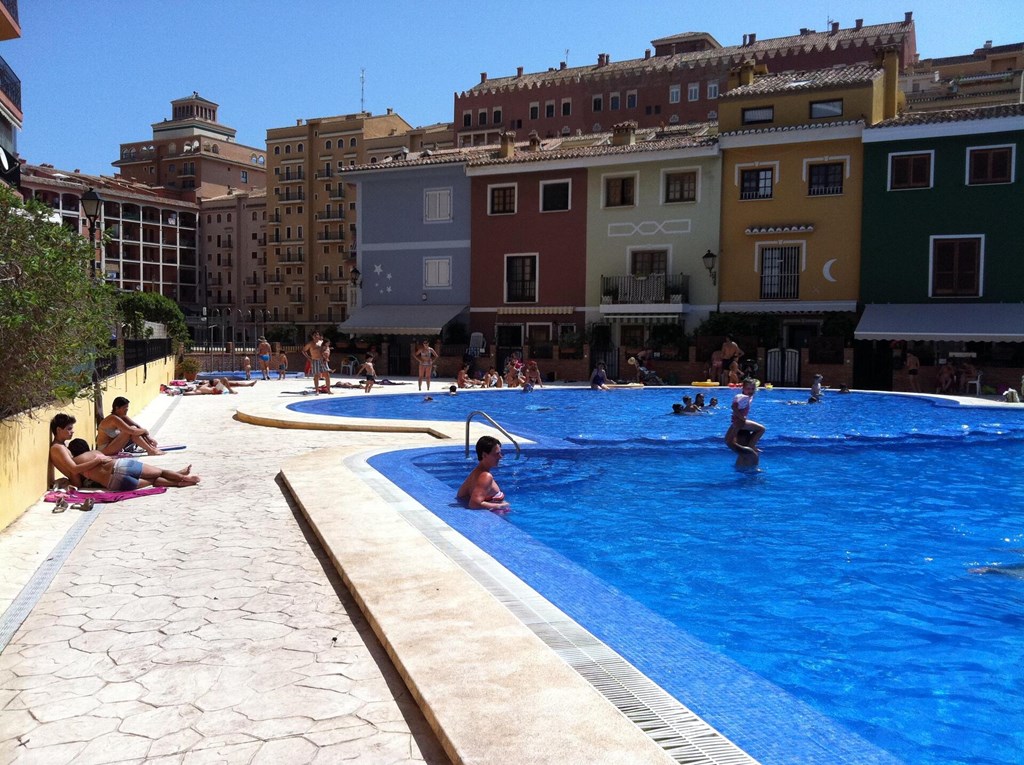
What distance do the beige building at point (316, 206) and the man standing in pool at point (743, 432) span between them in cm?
6711

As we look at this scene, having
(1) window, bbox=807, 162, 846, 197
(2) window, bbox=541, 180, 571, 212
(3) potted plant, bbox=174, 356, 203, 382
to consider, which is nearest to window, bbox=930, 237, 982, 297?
(1) window, bbox=807, 162, 846, 197

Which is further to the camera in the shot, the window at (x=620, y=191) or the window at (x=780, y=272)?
the window at (x=620, y=191)

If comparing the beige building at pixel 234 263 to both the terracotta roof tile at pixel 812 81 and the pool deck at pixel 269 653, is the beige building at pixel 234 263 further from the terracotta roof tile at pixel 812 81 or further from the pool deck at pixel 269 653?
the pool deck at pixel 269 653

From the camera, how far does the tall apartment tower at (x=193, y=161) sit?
3927 inches

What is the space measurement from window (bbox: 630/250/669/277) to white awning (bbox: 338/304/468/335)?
26.4 feet

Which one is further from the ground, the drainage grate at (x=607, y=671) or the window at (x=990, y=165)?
the window at (x=990, y=165)

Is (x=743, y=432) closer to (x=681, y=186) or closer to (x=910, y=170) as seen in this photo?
(x=910, y=170)

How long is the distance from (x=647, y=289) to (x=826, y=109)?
31.4 feet

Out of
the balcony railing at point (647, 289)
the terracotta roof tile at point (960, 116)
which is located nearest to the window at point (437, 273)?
the balcony railing at point (647, 289)

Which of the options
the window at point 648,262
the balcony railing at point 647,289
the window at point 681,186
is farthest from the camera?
the window at point 648,262

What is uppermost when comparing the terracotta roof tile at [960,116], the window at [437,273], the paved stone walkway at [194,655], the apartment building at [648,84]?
the apartment building at [648,84]

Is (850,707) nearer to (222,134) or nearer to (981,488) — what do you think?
(981,488)

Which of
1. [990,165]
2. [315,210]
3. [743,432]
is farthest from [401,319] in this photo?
[315,210]

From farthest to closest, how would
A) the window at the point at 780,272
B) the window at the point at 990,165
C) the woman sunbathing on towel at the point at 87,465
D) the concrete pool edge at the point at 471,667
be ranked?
the window at the point at 780,272
the window at the point at 990,165
the woman sunbathing on towel at the point at 87,465
the concrete pool edge at the point at 471,667
